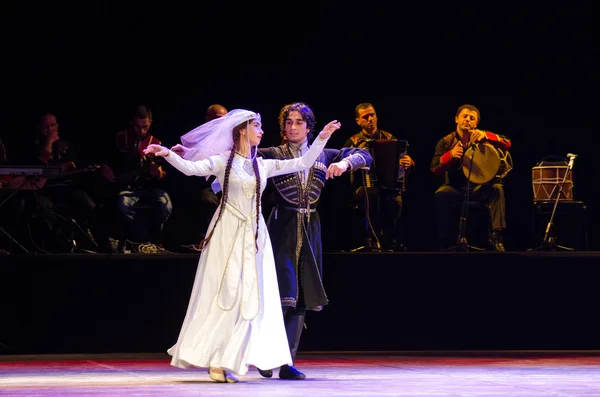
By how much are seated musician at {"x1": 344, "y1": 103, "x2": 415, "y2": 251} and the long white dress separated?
106 inches

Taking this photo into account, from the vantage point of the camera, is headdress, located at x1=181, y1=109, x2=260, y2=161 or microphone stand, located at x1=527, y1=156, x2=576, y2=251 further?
microphone stand, located at x1=527, y1=156, x2=576, y2=251

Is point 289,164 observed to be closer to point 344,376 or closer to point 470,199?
point 344,376

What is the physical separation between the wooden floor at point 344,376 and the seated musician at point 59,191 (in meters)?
1.11

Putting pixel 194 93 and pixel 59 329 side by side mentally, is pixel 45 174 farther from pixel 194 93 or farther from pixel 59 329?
pixel 194 93

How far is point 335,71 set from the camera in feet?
29.6

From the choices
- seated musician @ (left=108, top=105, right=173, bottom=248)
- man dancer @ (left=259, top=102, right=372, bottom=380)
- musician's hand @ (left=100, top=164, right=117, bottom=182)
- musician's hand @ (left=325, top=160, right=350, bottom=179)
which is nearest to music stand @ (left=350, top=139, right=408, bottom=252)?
seated musician @ (left=108, top=105, right=173, bottom=248)

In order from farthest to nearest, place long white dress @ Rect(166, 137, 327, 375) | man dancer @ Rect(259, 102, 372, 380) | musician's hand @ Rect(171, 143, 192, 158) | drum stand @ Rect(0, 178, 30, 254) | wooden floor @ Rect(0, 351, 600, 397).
Answer: drum stand @ Rect(0, 178, 30, 254) < man dancer @ Rect(259, 102, 372, 380) < musician's hand @ Rect(171, 143, 192, 158) < long white dress @ Rect(166, 137, 327, 375) < wooden floor @ Rect(0, 351, 600, 397)

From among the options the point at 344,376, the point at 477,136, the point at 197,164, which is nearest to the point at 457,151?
the point at 477,136

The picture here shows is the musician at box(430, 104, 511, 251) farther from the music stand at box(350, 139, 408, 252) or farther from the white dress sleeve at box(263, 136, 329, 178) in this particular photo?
the white dress sleeve at box(263, 136, 329, 178)

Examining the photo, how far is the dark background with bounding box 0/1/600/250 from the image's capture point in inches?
344

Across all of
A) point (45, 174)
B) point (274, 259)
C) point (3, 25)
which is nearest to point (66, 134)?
point (3, 25)

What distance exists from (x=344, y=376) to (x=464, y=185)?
3.02 m

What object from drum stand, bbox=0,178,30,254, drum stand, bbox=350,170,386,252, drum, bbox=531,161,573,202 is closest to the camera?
drum stand, bbox=0,178,30,254

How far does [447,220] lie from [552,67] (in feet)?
6.18
